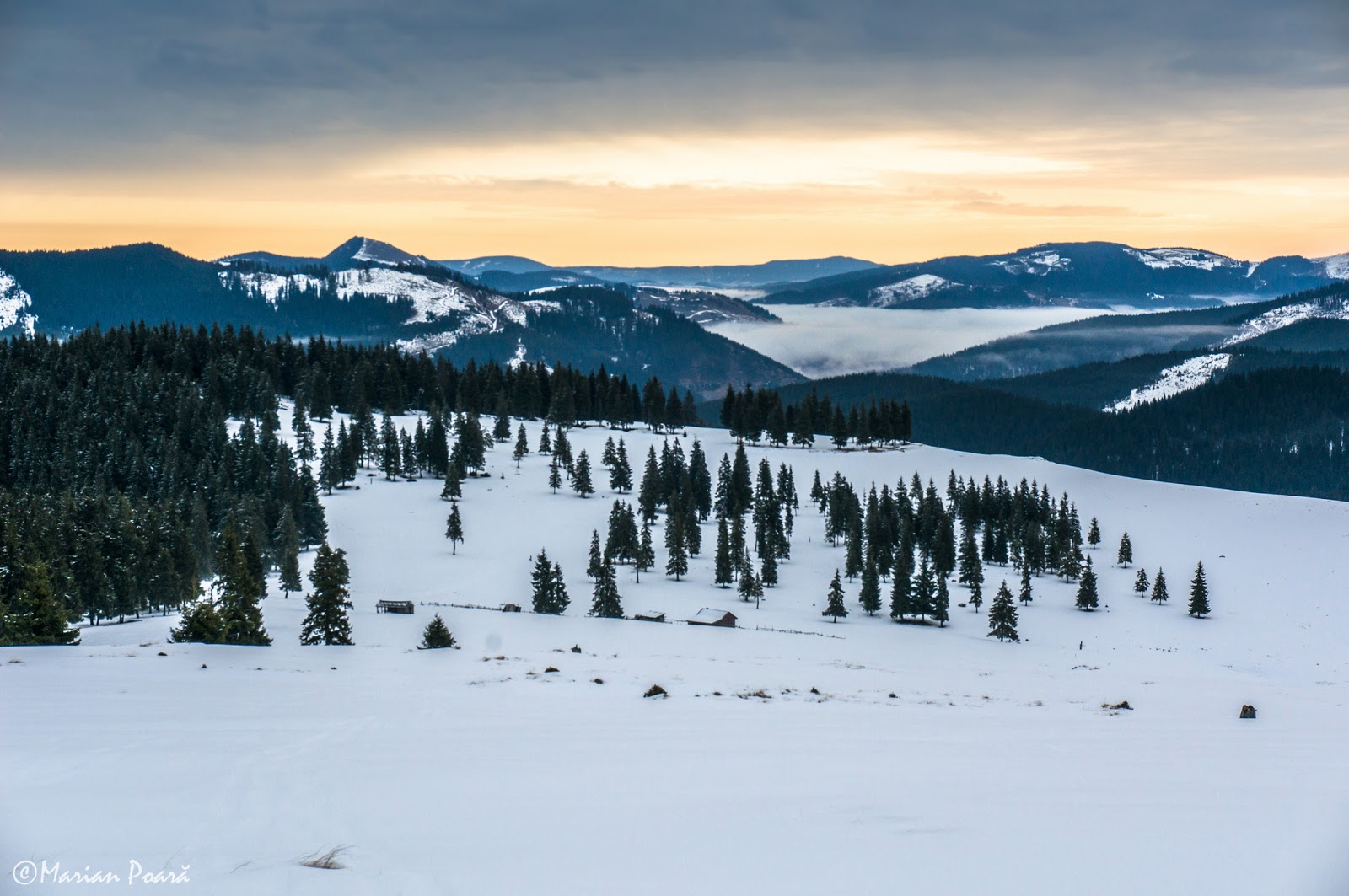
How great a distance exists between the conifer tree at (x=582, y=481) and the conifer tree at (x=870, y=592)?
4514cm

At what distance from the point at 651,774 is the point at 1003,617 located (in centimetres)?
5908

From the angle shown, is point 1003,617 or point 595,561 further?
point 595,561

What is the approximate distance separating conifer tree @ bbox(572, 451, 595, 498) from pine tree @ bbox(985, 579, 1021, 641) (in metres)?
57.2

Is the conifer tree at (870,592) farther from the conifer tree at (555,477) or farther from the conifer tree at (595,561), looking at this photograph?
the conifer tree at (555,477)

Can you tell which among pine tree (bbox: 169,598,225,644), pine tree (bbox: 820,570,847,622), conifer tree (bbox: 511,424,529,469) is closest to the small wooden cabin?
pine tree (bbox: 820,570,847,622)

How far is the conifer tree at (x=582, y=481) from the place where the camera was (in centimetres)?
11931

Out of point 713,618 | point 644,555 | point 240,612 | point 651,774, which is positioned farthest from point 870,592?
point 651,774

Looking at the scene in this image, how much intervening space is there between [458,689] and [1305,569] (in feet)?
319

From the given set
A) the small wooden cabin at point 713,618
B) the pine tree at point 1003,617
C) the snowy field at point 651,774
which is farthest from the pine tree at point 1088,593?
the snowy field at point 651,774

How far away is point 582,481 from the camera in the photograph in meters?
119

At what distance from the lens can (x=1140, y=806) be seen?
17.0 m

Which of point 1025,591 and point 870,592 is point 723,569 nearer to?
point 870,592

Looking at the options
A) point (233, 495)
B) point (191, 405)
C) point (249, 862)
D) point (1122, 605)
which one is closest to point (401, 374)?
point (191, 405)

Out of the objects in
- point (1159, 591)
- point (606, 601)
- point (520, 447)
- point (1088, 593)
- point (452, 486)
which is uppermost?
point (520, 447)
